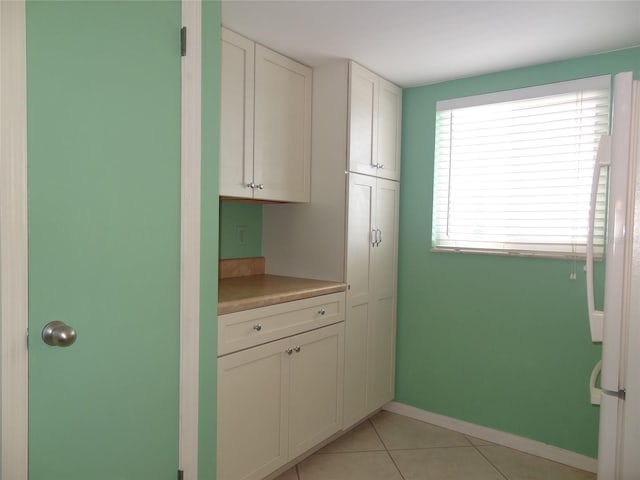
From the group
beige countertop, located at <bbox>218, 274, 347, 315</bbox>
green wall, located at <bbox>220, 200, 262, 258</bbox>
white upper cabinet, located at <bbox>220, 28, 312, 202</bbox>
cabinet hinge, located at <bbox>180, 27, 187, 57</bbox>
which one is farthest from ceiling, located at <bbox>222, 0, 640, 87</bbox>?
beige countertop, located at <bbox>218, 274, 347, 315</bbox>

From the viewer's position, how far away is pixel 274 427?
2117mm

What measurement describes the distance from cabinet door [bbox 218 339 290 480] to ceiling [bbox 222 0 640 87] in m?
1.49

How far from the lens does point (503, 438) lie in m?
2.70

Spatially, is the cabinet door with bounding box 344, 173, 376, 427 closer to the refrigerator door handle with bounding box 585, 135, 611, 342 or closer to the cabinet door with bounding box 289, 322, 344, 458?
the cabinet door with bounding box 289, 322, 344, 458

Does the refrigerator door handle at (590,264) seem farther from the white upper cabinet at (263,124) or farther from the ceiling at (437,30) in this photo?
the white upper cabinet at (263,124)

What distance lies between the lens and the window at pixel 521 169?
2.42 metres

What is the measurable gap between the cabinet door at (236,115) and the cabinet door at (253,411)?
80cm

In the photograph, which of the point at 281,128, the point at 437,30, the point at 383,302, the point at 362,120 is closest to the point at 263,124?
the point at 281,128

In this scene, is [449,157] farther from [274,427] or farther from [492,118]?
[274,427]

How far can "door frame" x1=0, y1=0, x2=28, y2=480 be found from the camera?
1.08 metres

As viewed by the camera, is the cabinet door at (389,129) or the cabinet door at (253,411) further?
the cabinet door at (389,129)

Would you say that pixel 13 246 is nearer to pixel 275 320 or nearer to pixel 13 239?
pixel 13 239

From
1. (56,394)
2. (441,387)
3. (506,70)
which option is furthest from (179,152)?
(441,387)

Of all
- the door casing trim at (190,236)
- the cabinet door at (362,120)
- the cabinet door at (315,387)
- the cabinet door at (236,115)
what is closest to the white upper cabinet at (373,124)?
the cabinet door at (362,120)
